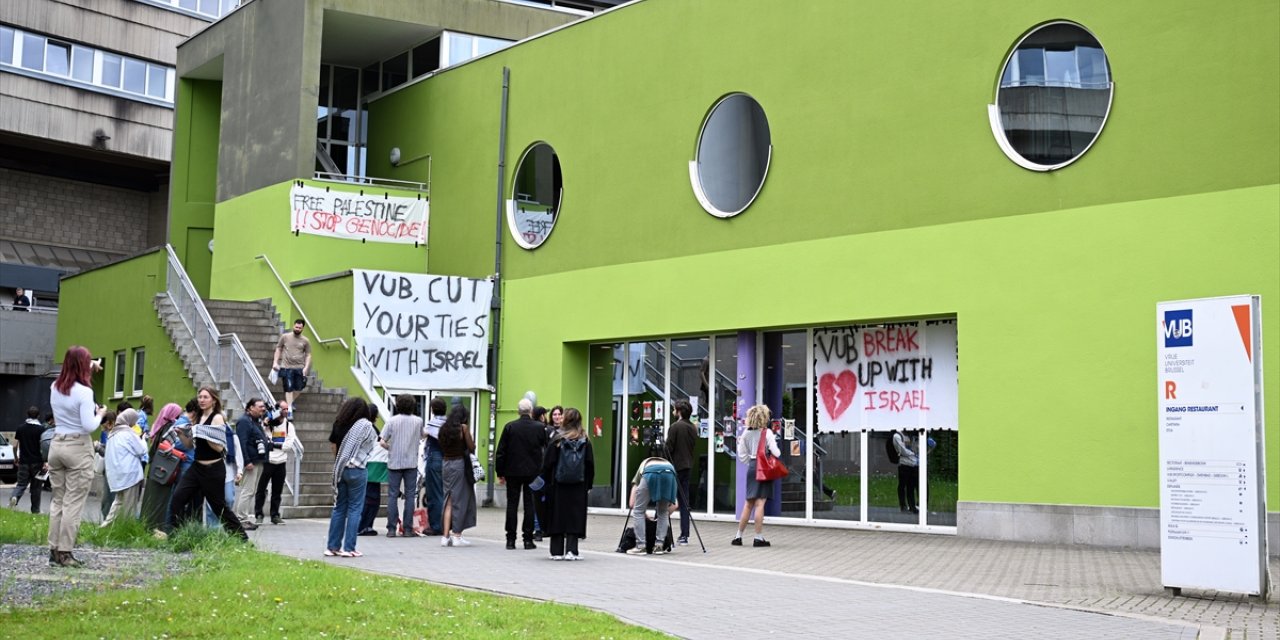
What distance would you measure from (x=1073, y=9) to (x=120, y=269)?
66.9ft

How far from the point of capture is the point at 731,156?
21672mm

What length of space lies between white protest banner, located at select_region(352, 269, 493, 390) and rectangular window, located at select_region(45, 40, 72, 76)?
2515 centimetres

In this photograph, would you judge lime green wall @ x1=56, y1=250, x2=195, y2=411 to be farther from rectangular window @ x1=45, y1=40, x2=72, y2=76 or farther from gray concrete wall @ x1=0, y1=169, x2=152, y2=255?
A: rectangular window @ x1=45, y1=40, x2=72, y2=76

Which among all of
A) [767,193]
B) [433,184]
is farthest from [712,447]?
[433,184]

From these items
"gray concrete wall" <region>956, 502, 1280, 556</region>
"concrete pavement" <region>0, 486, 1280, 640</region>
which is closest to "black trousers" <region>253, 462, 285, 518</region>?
"concrete pavement" <region>0, 486, 1280, 640</region>

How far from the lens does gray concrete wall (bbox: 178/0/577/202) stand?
27.3m

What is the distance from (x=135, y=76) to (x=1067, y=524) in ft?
125

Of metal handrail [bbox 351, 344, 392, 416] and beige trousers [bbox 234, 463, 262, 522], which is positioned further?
metal handrail [bbox 351, 344, 392, 416]

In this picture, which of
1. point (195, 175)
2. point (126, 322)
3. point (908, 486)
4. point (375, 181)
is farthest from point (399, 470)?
point (195, 175)

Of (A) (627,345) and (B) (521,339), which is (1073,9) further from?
(B) (521,339)

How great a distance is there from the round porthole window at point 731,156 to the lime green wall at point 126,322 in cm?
975

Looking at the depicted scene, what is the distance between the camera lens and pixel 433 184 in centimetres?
2745

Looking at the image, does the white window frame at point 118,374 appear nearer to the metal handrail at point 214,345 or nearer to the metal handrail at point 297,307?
the metal handrail at point 214,345

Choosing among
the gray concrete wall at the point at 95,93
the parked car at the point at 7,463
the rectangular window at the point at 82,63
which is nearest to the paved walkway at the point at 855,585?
the parked car at the point at 7,463
